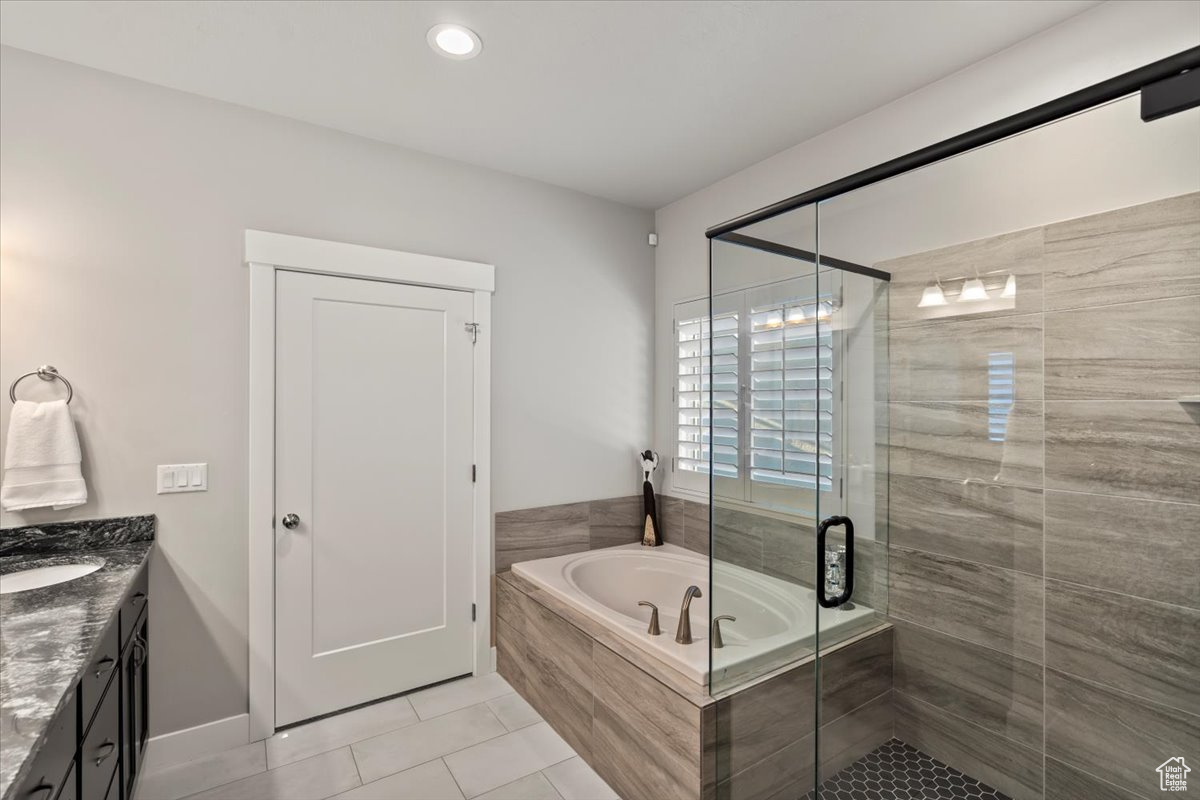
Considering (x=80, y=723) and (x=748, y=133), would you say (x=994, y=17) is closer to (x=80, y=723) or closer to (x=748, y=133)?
(x=748, y=133)

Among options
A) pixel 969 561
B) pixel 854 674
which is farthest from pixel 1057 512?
pixel 854 674

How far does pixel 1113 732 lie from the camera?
131 cm

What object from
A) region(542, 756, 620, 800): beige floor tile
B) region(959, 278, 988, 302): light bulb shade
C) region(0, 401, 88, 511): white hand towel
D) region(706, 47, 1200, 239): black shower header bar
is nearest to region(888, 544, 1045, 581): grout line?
region(959, 278, 988, 302): light bulb shade

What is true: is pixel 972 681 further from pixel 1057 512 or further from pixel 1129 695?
pixel 1057 512

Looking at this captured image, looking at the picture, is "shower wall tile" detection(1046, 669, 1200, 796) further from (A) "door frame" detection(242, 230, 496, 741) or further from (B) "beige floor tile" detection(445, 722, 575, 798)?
(A) "door frame" detection(242, 230, 496, 741)

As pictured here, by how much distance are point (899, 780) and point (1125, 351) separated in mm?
1289

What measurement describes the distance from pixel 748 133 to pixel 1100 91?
162cm

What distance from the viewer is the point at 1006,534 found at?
4.83 feet

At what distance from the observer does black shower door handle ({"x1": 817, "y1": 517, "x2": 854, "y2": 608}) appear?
1716 millimetres

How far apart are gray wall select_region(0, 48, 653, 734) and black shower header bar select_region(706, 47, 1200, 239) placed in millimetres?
1847

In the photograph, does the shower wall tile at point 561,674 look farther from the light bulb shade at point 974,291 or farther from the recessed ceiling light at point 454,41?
the recessed ceiling light at point 454,41

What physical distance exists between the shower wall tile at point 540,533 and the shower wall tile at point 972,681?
187 cm

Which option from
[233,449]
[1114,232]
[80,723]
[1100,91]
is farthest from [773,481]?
[233,449]

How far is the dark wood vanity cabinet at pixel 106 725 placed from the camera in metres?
1.01
